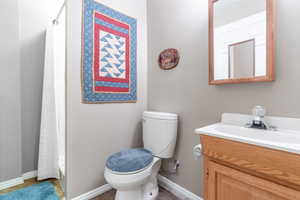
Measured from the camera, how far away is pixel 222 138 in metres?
0.76

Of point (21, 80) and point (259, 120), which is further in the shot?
point (21, 80)

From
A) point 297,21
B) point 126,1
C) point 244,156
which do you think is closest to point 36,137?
point 126,1

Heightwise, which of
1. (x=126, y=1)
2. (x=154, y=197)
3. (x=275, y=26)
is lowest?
(x=154, y=197)

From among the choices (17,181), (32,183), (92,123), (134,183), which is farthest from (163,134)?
(17,181)

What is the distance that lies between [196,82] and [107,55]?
922 millimetres

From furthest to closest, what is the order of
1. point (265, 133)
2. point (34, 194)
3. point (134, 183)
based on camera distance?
point (34, 194), point (134, 183), point (265, 133)

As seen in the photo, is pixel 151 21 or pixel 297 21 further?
pixel 151 21

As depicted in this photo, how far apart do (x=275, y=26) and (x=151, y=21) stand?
1.25m

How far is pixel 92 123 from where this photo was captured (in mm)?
1408

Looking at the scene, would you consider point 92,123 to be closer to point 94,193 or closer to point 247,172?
point 94,193

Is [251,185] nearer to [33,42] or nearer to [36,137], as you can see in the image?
[36,137]

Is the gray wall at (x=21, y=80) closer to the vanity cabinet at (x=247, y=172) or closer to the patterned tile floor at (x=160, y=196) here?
the patterned tile floor at (x=160, y=196)

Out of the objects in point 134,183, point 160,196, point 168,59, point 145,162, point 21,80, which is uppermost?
point 168,59

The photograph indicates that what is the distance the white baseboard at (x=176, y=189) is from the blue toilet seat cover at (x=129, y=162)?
0.49 metres
